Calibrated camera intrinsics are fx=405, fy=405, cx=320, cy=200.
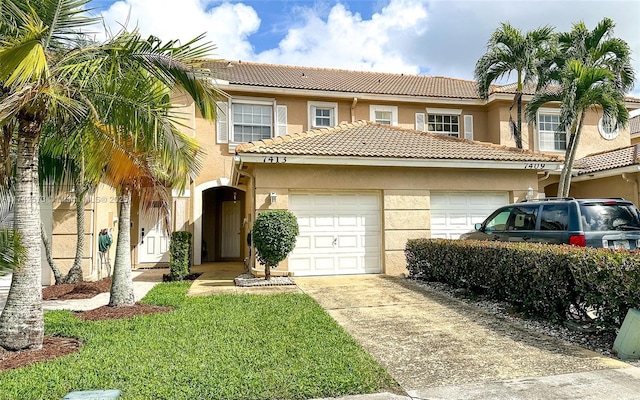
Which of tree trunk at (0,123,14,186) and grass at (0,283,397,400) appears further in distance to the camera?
tree trunk at (0,123,14,186)

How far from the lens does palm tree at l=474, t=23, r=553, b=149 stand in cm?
1342

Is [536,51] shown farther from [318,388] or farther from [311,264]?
[318,388]

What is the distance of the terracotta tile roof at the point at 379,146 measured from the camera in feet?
36.7

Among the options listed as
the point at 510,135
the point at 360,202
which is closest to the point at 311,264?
the point at 360,202

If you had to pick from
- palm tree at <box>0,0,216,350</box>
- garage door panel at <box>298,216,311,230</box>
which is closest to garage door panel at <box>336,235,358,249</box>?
garage door panel at <box>298,216,311,230</box>

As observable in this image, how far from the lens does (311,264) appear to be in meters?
11.4

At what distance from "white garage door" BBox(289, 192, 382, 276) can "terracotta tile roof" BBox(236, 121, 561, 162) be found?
1274 millimetres

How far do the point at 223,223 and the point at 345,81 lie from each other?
8.84 meters

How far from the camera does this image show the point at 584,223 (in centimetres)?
740

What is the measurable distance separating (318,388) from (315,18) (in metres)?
11.7

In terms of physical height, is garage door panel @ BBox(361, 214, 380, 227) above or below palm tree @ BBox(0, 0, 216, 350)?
below

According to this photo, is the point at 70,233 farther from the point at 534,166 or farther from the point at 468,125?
the point at 468,125

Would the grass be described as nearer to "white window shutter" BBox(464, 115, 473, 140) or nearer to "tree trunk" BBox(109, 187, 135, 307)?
"tree trunk" BBox(109, 187, 135, 307)

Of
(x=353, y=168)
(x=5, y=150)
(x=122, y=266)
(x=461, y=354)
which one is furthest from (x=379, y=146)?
(x=5, y=150)
